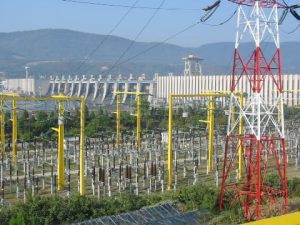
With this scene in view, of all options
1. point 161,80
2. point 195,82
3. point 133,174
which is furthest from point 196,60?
point 133,174

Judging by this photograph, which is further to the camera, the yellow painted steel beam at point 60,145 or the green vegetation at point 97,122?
the green vegetation at point 97,122

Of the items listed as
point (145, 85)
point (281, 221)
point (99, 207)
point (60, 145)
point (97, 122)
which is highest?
point (145, 85)

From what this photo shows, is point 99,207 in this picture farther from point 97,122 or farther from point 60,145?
point 97,122

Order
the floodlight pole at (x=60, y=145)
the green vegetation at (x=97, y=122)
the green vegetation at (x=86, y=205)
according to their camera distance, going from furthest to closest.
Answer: the green vegetation at (x=97, y=122)
the floodlight pole at (x=60, y=145)
the green vegetation at (x=86, y=205)

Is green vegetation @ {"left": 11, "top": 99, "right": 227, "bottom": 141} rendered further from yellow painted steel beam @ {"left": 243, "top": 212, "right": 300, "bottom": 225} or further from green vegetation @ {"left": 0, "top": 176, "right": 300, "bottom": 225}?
yellow painted steel beam @ {"left": 243, "top": 212, "right": 300, "bottom": 225}

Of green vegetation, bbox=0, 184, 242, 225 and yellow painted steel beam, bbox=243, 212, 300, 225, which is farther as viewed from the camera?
green vegetation, bbox=0, 184, 242, 225

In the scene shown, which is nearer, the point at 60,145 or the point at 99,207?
the point at 99,207

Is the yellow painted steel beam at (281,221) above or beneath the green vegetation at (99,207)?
above

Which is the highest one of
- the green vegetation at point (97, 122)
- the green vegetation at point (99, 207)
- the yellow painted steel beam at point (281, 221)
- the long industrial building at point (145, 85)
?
the long industrial building at point (145, 85)

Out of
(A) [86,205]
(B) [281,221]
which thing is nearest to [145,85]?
(A) [86,205]

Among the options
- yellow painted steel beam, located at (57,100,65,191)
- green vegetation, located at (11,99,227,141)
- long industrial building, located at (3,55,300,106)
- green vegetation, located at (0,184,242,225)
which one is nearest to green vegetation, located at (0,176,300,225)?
green vegetation, located at (0,184,242,225)

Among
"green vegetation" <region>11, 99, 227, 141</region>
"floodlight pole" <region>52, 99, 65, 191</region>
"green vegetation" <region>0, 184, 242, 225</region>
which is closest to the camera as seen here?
"green vegetation" <region>0, 184, 242, 225</region>

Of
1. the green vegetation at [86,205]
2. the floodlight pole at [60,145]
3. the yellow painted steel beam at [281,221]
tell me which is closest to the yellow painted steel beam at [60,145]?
the floodlight pole at [60,145]

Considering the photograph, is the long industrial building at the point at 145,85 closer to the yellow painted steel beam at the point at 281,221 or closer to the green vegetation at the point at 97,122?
the green vegetation at the point at 97,122
